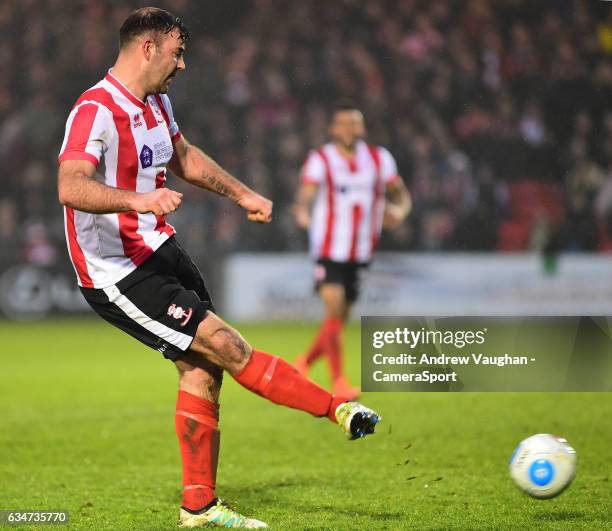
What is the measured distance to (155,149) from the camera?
164 inches

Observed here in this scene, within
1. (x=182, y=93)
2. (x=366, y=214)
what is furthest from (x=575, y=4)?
(x=366, y=214)

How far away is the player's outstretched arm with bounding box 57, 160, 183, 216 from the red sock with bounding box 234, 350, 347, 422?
2.63ft

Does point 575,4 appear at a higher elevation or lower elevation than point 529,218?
higher

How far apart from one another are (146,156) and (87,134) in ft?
1.03

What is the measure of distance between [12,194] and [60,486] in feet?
36.8

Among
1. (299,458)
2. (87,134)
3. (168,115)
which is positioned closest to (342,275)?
(299,458)

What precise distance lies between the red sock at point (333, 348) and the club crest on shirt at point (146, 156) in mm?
4450

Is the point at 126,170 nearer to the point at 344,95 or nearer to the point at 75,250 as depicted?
the point at 75,250

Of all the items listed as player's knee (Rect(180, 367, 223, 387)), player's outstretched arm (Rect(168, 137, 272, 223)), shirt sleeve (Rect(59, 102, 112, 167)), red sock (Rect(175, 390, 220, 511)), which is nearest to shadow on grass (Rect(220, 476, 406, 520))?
red sock (Rect(175, 390, 220, 511))

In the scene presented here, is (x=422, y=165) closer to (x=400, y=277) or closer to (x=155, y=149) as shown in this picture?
(x=400, y=277)

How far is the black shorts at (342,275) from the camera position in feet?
29.1

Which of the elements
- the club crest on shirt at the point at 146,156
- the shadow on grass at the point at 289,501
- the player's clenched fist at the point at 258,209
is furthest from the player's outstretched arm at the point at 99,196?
the shadow on grass at the point at 289,501

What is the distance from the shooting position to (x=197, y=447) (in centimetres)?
419

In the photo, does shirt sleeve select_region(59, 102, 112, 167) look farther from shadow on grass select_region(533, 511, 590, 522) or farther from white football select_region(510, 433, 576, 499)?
shadow on grass select_region(533, 511, 590, 522)
